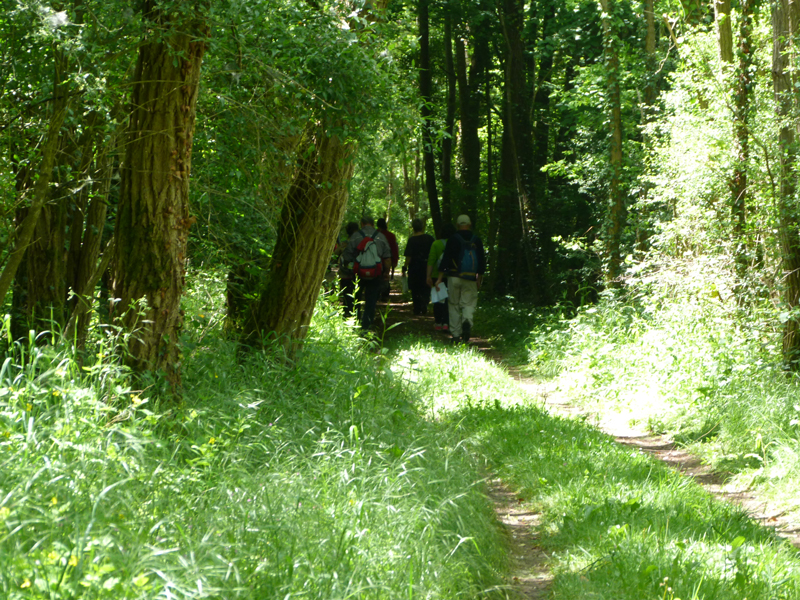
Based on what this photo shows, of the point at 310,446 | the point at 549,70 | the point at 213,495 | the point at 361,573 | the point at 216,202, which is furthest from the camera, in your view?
the point at 549,70

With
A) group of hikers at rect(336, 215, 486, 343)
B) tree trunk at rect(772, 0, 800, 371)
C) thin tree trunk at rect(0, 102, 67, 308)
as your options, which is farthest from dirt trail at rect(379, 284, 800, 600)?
thin tree trunk at rect(0, 102, 67, 308)

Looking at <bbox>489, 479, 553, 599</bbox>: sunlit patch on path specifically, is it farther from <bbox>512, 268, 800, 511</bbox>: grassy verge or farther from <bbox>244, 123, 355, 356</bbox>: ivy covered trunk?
<bbox>244, 123, 355, 356</bbox>: ivy covered trunk

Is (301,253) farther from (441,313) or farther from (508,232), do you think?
(508,232)

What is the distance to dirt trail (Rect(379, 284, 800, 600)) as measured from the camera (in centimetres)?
484

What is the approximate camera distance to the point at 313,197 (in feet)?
25.2

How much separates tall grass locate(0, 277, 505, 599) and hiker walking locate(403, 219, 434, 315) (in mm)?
11431

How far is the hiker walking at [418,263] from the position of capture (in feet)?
57.4

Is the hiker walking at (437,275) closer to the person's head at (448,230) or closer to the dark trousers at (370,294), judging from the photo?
the person's head at (448,230)

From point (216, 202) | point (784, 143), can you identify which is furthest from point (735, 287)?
Result: point (216, 202)

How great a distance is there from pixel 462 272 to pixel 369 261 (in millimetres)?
1694

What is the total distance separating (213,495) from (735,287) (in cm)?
767

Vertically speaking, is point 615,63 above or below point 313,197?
above

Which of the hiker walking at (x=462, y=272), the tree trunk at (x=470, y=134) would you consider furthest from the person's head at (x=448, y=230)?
the tree trunk at (x=470, y=134)

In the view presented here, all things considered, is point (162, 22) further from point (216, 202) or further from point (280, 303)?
point (280, 303)
